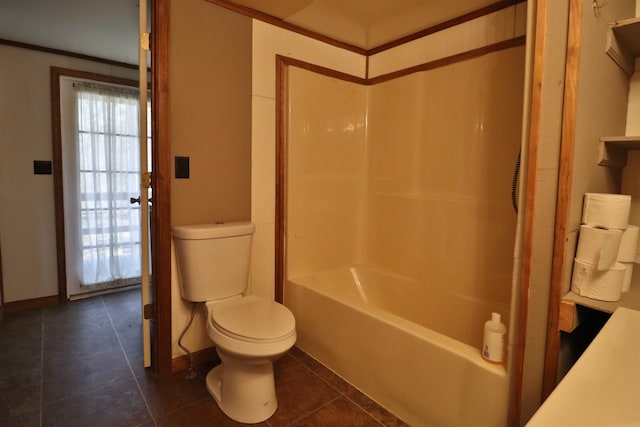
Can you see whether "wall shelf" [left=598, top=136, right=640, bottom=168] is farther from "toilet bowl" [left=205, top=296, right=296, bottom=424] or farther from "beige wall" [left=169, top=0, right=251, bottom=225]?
"beige wall" [left=169, top=0, right=251, bottom=225]

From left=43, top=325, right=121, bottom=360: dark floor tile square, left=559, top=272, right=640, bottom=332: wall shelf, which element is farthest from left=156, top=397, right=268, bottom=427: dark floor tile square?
left=559, top=272, right=640, bottom=332: wall shelf

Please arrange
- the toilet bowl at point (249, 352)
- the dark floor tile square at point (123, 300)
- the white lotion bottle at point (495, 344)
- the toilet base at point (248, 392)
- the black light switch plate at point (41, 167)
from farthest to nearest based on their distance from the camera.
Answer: the dark floor tile square at point (123, 300) → the black light switch plate at point (41, 167) → the toilet base at point (248, 392) → the toilet bowl at point (249, 352) → the white lotion bottle at point (495, 344)

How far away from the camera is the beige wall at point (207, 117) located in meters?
1.87

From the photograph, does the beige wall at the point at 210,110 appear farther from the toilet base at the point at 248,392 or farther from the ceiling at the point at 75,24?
the toilet base at the point at 248,392

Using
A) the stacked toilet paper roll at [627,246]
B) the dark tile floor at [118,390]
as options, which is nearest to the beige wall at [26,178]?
the dark tile floor at [118,390]

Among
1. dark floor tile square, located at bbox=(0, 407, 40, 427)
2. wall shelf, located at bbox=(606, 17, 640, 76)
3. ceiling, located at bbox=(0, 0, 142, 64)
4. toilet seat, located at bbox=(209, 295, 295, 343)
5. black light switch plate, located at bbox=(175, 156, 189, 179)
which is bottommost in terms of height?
dark floor tile square, located at bbox=(0, 407, 40, 427)

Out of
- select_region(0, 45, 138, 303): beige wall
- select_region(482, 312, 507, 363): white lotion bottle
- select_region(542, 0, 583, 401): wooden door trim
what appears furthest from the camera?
select_region(0, 45, 138, 303): beige wall

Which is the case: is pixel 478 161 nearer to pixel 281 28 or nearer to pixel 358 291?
pixel 358 291

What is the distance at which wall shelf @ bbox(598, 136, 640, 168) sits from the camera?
1.24 metres

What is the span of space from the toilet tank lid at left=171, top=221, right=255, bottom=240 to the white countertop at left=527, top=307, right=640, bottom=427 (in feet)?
5.15

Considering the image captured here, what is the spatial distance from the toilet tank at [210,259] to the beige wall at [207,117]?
0.13 metres

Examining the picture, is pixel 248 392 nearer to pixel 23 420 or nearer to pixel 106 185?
pixel 23 420

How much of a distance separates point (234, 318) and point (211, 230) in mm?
474

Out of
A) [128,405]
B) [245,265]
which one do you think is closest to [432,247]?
[245,265]
